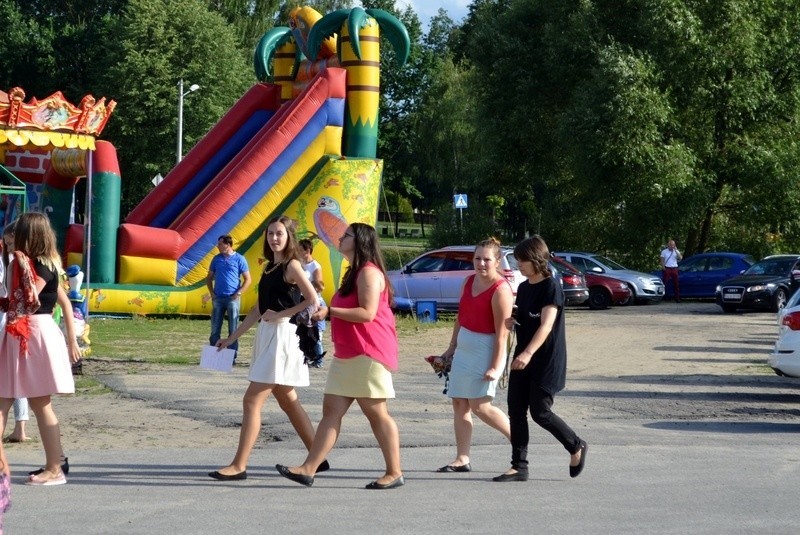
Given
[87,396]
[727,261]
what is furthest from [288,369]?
[727,261]

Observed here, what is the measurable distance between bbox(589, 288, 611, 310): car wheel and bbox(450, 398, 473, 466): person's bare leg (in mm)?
23064

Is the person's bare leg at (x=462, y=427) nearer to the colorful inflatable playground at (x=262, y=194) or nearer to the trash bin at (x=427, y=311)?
the colorful inflatable playground at (x=262, y=194)

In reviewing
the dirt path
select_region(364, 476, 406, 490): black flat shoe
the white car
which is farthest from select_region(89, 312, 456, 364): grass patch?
the white car

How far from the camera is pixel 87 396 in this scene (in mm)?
13328

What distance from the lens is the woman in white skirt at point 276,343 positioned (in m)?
8.46

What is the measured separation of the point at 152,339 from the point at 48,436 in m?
12.2

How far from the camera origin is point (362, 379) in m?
8.18

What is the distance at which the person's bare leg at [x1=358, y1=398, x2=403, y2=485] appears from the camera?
8234mm

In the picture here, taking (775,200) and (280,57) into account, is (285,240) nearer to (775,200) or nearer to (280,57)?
(280,57)

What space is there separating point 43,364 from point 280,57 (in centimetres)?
2051

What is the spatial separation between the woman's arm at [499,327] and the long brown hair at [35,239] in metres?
2.94

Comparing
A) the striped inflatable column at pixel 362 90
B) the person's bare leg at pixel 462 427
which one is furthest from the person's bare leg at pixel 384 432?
the striped inflatable column at pixel 362 90

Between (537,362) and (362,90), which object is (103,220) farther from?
(537,362)

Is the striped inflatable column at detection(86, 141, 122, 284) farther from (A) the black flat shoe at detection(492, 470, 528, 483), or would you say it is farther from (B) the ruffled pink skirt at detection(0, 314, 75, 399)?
(A) the black flat shoe at detection(492, 470, 528, 483)
